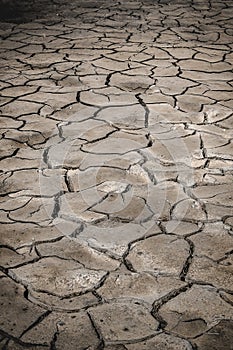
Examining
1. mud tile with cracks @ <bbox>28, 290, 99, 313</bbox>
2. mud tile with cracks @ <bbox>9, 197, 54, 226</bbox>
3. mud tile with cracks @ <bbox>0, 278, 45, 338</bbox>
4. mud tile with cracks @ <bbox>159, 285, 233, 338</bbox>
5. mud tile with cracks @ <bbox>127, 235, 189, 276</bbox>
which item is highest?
mud tile with cracks @ <bbox>9, 197, 54, 226</bbox>

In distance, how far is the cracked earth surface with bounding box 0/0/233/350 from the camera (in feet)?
5.79

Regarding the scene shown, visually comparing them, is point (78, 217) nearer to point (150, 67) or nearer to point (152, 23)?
point (150, 67)

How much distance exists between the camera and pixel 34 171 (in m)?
2.72

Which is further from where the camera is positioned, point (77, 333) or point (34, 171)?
point (34, 171)

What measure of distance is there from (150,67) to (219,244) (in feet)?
7.91

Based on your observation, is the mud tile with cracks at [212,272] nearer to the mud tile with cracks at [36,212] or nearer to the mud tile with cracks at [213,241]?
the mud tile with cracks at [213,241]

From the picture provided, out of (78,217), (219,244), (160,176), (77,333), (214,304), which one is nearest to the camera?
(77,333)

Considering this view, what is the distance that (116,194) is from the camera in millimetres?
2521

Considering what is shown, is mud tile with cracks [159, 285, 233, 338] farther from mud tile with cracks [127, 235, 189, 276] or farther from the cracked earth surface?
mud tile with cracks [127, 235, 189, 276]

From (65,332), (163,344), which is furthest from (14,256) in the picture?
(163,344)

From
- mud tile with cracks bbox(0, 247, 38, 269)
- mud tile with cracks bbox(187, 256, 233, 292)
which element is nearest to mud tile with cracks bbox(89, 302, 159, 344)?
mud tile with cracks bbox(187, 256, 233, 292)

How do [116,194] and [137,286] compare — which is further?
[116,194]

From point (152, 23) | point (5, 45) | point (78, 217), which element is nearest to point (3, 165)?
point (78, 217)

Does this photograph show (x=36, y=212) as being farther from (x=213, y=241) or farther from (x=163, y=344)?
(x=163, y=344)
